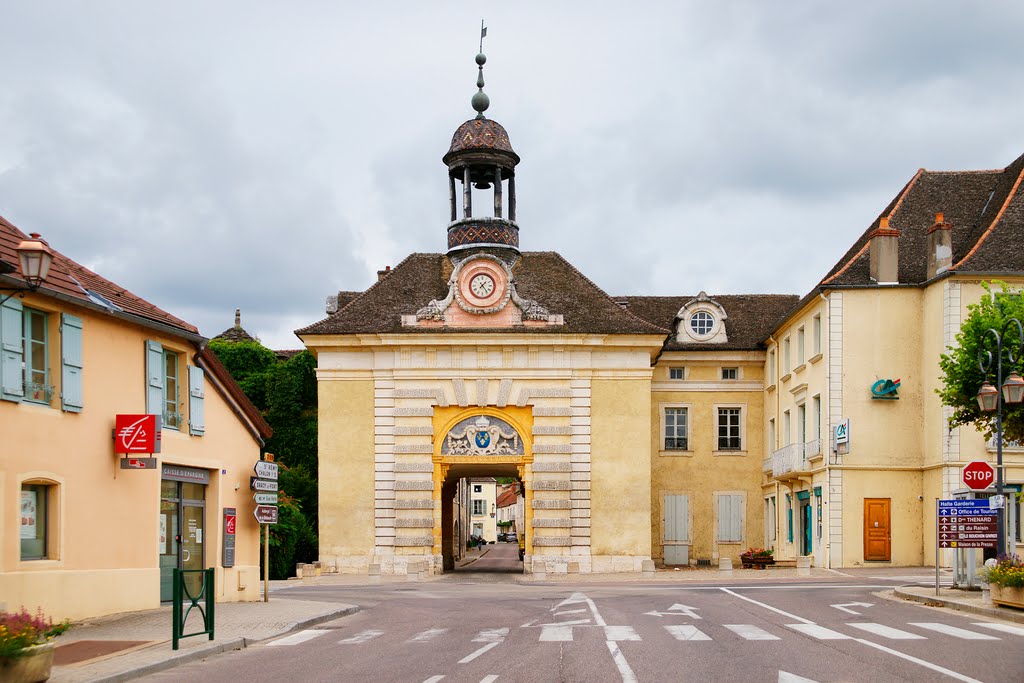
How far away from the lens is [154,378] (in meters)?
22.8

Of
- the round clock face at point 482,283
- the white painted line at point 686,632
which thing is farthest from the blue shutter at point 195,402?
the round clock face at point 482,283

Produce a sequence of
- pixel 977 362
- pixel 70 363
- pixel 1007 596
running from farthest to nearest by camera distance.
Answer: pixel 977 362, pixel 1007 596, pixel 70 363

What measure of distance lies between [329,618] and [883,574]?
19.0 metres

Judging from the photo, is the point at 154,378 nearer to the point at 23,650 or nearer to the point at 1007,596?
the point at 23,650

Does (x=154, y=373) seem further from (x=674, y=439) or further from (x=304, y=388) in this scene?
(x=304, y=388)

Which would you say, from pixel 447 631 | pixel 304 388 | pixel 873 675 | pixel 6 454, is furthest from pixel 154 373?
pixel 304 388

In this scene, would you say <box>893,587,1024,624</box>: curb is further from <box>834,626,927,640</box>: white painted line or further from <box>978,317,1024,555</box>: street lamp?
<box>834,626,927,640</box>: white painted line

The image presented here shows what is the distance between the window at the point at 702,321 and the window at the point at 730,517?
635 centimetres

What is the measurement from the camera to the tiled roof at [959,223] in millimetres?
37594

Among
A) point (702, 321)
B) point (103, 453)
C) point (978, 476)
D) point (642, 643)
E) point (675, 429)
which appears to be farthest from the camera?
point (702, 321)

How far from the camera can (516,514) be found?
404 ft

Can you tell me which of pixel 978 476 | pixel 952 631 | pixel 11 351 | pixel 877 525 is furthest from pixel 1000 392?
pixel 11 351

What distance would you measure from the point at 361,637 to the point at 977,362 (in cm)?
1535

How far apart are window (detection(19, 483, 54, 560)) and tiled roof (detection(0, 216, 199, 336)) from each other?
2970mm
